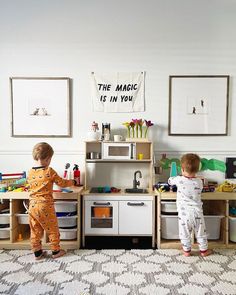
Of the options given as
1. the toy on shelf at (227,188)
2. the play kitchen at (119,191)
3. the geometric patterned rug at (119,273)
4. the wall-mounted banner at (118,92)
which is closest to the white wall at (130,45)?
the wall-mounted banner at (118,92)

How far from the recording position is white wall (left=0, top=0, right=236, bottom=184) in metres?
3.17

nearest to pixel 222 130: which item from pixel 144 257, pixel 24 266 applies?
pixel 144 257

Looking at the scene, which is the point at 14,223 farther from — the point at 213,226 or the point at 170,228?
the point at 213,226

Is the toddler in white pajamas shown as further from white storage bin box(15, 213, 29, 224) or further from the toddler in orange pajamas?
white storage bin box(15, 213, 29, 224)

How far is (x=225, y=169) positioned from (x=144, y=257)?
4.39 ft

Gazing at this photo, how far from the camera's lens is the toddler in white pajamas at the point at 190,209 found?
260 cm

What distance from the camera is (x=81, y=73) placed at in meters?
3.21

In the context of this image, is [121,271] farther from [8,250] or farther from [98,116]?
[98,116]

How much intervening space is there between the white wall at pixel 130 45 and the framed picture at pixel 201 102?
0.07m

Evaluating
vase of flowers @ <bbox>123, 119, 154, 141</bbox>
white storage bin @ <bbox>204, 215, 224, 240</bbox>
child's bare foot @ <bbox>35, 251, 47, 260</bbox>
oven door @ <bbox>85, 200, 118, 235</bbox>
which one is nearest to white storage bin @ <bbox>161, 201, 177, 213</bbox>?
white storage bin @ <bbox>204, 215, 224, 240</bbox>

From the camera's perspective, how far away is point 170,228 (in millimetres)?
2871

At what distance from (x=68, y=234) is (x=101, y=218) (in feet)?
1.19

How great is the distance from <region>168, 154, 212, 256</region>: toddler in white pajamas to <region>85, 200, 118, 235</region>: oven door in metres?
0.64

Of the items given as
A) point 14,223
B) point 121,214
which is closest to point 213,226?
point 121,214
